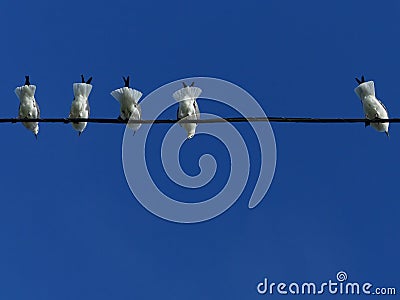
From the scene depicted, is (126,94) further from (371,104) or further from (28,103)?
(371,104)

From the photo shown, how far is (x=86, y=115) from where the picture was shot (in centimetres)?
904

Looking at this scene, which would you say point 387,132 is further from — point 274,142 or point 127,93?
point 127,93

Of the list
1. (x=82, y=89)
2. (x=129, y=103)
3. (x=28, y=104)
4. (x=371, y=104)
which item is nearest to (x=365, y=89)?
(x=371, y=104)

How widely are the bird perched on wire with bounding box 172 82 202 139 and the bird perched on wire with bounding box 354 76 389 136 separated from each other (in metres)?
1.94

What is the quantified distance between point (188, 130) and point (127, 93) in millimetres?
849

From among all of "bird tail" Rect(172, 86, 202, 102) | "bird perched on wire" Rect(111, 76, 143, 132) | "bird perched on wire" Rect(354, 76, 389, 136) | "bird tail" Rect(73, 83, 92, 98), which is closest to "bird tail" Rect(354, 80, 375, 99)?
"bird perched on wire" Rect(354, 76, 389, 136)

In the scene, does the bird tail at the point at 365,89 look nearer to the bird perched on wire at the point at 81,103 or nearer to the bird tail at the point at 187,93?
the bird tail at the point at 187,93

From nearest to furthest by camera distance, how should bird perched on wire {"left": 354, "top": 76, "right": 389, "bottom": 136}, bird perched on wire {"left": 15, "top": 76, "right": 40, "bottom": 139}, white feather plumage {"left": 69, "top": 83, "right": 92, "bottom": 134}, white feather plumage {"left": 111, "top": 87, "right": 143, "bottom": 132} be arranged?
bird perched on wire {"left": 354, "top": 76, "right": 389, "bottom": 136}
white feather plumage {"left": 111, "top": 87, "right": 143, "bottom": 132}
white feather plumage {"left": 69, "top": 83, "right": 92, "bottom": 134}
bird perched on wire {"left": 15, "top": 76, "right": 40, "bottom": 139}

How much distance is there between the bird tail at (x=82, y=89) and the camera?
8984 millimetres

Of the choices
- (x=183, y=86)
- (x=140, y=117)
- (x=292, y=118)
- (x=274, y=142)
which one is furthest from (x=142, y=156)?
(x=292, y=118)

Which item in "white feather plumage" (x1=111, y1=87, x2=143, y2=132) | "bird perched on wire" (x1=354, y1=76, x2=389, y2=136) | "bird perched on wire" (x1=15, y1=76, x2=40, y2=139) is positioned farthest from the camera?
"bird perched on wire" (x1=15, y1=76, x2=40, y2=139)

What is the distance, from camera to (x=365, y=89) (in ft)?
27.0

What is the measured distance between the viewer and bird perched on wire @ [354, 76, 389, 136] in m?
7.96

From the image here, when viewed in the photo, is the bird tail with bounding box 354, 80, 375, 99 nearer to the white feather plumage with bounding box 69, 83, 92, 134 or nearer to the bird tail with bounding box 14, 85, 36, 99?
the white feather plumage with bounding box 69, 83, 92, 134
